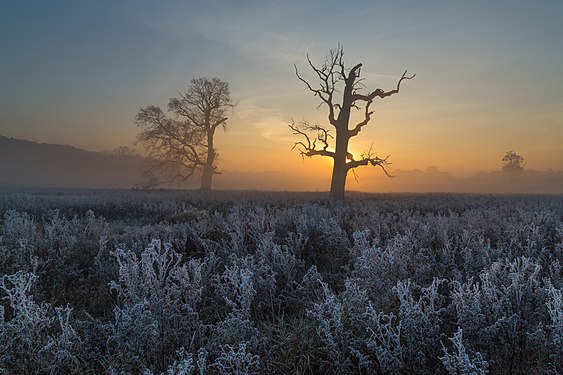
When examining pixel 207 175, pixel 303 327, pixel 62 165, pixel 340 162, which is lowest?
pixel 303 327

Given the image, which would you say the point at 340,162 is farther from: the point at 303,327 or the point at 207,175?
the point at 303,327

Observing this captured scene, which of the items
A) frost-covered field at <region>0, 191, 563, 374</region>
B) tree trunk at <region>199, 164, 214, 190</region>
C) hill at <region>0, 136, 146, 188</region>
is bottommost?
frost-covered field at <region>0, 191, 563, 374</region>

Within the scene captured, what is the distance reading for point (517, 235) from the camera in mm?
6508

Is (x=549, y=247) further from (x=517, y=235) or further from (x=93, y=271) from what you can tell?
(x=93, y=271)

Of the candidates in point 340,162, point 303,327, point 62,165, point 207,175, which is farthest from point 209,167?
point 62,165

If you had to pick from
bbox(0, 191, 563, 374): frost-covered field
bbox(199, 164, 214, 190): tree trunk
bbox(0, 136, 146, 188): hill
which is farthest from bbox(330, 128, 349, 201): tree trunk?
bbox(0, 136, 146, 188): hill

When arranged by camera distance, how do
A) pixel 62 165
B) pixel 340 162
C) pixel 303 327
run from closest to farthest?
pixel 303 327 < pixel 340 162 < pixel 62 165

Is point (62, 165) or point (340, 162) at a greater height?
point (62, 165)

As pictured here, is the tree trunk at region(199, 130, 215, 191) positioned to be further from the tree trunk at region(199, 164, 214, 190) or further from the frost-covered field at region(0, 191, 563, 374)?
the frost-covered field at region(0, 191, 563, 374)

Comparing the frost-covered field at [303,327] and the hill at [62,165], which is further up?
the hill at [62,165]

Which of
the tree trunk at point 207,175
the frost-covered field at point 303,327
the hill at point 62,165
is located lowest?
the frost-covered field at point 303,327

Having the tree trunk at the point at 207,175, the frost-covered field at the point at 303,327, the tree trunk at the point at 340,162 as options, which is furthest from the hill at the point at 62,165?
the frost-covered field at the point at 303,327

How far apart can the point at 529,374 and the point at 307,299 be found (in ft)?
7.29

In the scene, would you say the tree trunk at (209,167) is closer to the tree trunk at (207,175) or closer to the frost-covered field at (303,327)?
the tree trunk at (207,175)
